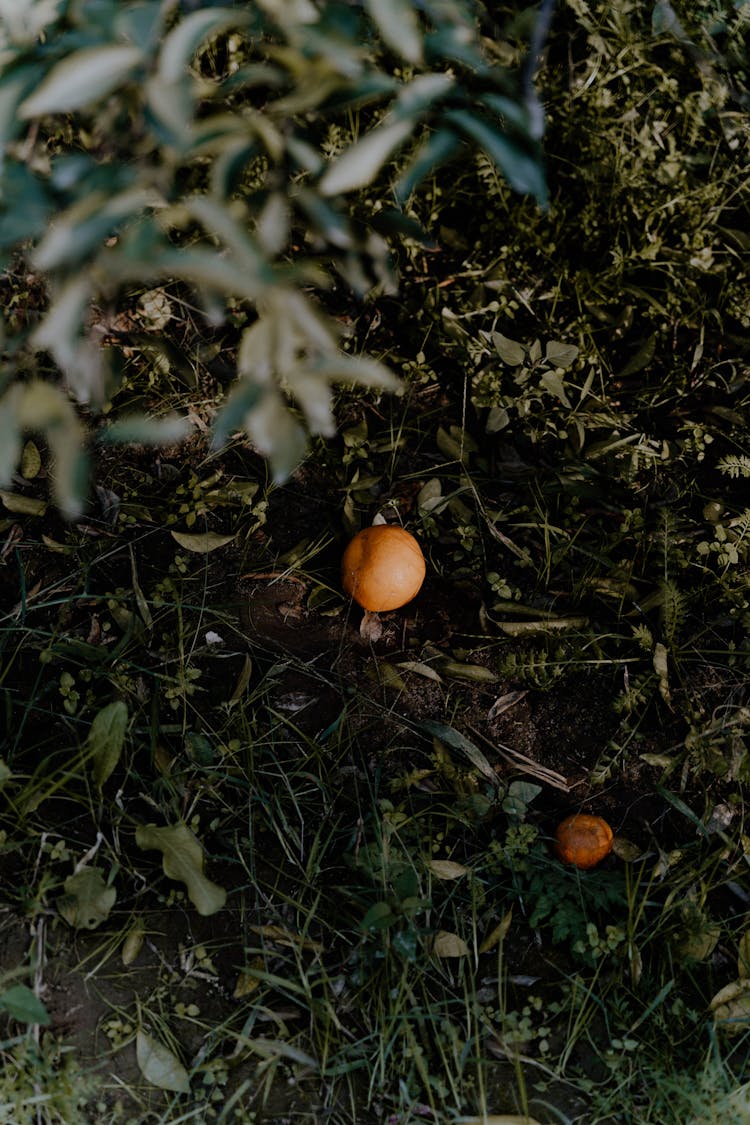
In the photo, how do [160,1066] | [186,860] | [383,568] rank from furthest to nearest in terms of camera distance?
[383,568]
[186,860]
[160,1066]

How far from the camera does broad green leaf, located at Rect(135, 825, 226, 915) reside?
1944 mm

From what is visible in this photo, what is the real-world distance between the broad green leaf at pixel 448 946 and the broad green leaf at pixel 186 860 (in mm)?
485

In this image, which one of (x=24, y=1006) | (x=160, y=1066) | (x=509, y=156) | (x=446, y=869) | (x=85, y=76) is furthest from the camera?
(x=446, y=869)

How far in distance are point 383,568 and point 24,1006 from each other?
1.21m

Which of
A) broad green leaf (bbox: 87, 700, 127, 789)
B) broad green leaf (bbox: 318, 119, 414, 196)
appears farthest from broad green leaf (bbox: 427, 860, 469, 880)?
broad green leaf (bbox: 318, 119, 414, 196)

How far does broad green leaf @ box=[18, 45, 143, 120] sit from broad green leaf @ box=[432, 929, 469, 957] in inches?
68.6

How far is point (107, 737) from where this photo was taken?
2.03 m

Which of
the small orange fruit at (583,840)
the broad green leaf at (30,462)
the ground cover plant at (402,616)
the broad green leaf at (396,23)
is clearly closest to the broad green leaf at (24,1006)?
the ground cover plant at (402,616)

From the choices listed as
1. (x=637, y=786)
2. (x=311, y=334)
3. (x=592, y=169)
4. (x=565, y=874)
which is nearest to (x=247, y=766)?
(x=565, y=874)

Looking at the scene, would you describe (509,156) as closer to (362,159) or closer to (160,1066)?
(362,159)

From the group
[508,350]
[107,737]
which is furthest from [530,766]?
[508,350]

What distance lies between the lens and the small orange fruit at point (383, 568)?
7.47 ft

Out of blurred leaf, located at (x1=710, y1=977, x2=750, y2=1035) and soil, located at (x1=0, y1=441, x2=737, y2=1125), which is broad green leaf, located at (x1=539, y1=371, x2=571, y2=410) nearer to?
soil, located at (x1=0, y1=441, x2=737, y2=1125)

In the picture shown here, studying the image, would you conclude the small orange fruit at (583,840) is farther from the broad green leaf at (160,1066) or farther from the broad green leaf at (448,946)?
the broad green leaf at (160,1066)
